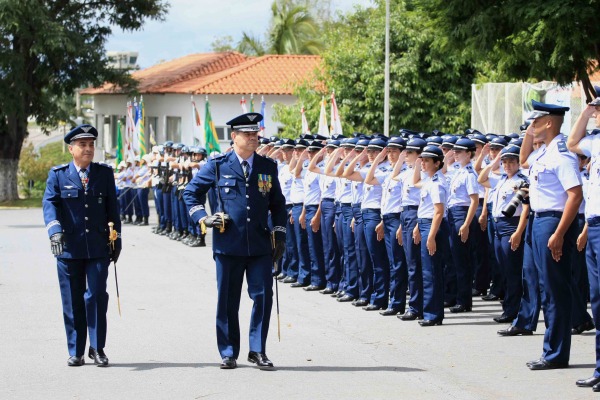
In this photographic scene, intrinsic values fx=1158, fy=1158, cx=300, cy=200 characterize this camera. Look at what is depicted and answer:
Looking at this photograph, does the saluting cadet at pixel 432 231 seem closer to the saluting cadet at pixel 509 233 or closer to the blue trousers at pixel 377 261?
the saluting cadet at pixel 509 233

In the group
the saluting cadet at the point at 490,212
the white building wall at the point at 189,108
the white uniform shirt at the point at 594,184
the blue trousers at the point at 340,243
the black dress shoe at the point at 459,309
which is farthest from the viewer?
the white building wall at the point at 189,108

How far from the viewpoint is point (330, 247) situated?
15.2 metres

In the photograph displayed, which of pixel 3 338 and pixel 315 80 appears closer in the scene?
pixel 3 338

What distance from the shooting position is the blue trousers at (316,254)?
1573 cm

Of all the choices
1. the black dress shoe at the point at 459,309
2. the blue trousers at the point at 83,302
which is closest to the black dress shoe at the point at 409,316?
the black dress shoe at the point at 459,309

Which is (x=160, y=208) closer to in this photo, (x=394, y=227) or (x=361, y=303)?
(x=361, y=303)

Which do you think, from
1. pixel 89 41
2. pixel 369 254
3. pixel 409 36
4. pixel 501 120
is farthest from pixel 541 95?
pixel 89 41

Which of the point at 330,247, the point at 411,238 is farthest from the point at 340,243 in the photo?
the point at 411,238

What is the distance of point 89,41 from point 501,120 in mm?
26479

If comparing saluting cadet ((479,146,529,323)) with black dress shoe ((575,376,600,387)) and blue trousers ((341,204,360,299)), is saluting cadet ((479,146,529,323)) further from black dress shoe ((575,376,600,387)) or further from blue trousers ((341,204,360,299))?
black dress shoe ((575,376,600,387))

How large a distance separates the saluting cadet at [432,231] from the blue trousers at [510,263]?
2.03 feet

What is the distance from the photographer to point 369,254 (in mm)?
13852

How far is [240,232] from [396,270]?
3.83 meters

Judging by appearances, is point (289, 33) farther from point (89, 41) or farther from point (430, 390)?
point (430, 390)
